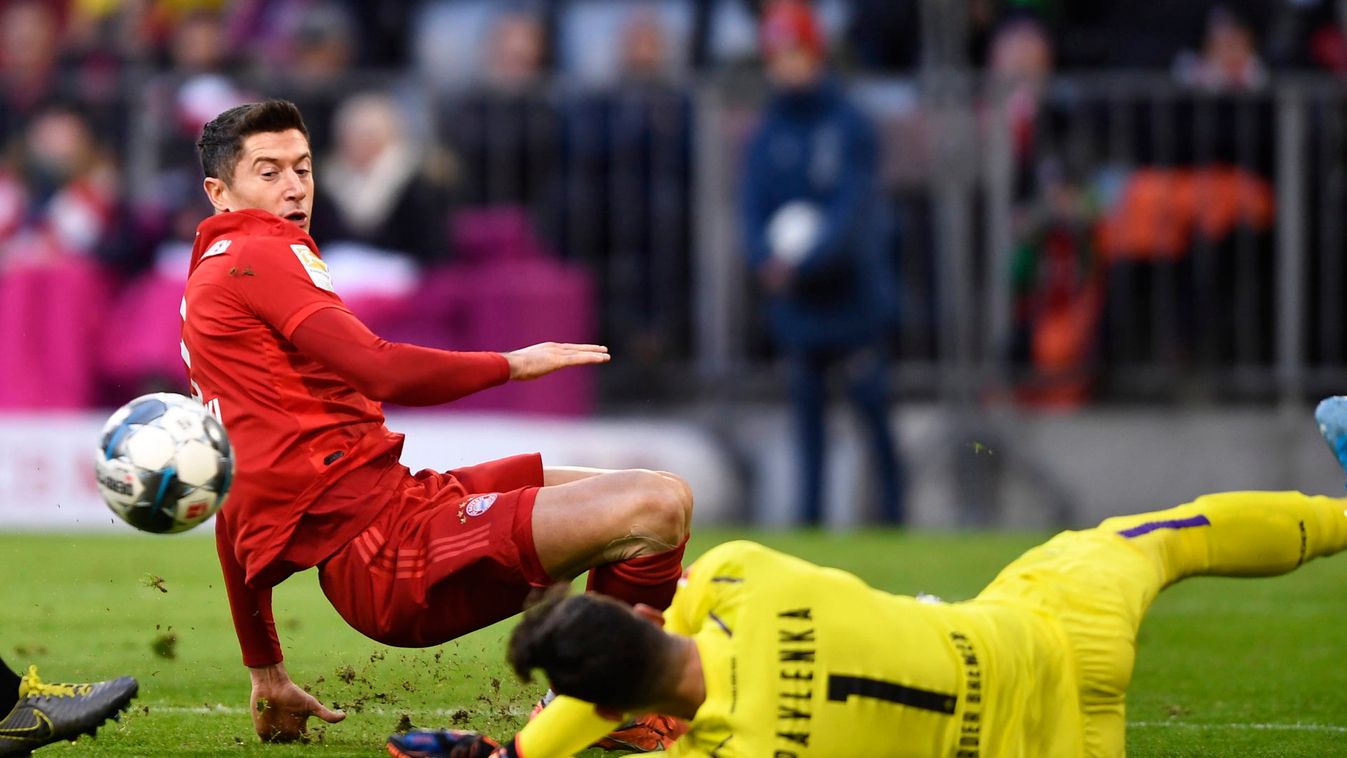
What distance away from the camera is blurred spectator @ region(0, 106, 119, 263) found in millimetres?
13664

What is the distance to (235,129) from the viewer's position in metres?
5.93

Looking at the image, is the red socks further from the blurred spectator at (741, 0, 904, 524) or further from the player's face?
the blurred spectator at (741, 0, 904, 524)

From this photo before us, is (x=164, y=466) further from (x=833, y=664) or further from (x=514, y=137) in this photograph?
(x=514, y=137)

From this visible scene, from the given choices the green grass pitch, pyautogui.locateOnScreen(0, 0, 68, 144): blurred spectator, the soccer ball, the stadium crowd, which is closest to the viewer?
the soccer ball

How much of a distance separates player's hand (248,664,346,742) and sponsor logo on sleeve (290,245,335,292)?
123 cm

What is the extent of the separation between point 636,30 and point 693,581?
9.19 meters

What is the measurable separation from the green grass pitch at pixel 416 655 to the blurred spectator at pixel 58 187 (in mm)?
2997

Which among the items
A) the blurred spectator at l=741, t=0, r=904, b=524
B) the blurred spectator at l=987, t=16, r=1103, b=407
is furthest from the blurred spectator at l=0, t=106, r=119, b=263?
the blurred spectator at l=987, t=16, r=1103, b=407

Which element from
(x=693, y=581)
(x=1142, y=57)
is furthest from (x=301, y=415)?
(x=1142, y=57)

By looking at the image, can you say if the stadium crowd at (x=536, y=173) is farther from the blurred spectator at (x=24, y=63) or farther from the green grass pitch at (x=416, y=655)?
the green grass pitch at (x=416, y=655)

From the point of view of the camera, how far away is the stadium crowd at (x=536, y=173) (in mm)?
12930

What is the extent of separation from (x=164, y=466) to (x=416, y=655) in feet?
7.88

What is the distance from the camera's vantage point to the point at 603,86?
43.7ft

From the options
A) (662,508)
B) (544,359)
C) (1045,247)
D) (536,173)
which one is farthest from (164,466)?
(1045,247)
